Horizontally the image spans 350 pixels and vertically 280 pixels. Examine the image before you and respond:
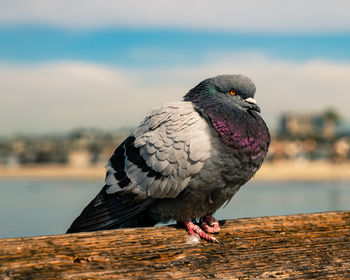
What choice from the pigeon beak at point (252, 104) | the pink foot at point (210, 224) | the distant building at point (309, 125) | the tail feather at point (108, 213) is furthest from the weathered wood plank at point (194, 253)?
the distant building at point (309, 125)

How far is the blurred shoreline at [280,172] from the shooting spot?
4470cm

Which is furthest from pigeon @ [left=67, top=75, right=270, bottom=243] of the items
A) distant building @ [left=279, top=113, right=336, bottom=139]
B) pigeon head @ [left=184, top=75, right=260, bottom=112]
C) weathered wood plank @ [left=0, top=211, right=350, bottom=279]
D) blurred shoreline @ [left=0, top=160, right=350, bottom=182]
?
distant building @ [left=279, top=113, right=336, bottom=139]

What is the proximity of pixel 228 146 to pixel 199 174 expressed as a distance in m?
0.25

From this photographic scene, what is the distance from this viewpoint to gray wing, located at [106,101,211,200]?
9.30 feet

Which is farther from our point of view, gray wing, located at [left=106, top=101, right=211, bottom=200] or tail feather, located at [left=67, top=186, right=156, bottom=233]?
tail feather, located at [left=67, top=186, right=156, bottom=233]

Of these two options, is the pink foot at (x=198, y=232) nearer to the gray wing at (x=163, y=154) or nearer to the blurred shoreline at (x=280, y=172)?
the gray wing at (x=163, y=154)

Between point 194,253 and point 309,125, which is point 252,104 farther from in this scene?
point 309,125

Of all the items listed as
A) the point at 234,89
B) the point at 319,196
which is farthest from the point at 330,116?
the point at 234,89

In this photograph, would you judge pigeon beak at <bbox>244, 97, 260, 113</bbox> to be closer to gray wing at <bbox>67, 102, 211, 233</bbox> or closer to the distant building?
gray wing at <bbox>67, 102, 211, 233</bbox>

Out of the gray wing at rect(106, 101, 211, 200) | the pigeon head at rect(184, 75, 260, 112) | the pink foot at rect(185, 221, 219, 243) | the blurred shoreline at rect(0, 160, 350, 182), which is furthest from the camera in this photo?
the blurred shoreline at rect(0, 160, 350, 182)

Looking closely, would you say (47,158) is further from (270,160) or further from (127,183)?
(127,183)

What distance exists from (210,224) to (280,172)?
4630cm

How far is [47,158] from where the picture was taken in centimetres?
7950

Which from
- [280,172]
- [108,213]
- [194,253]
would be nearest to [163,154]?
[108,213]
